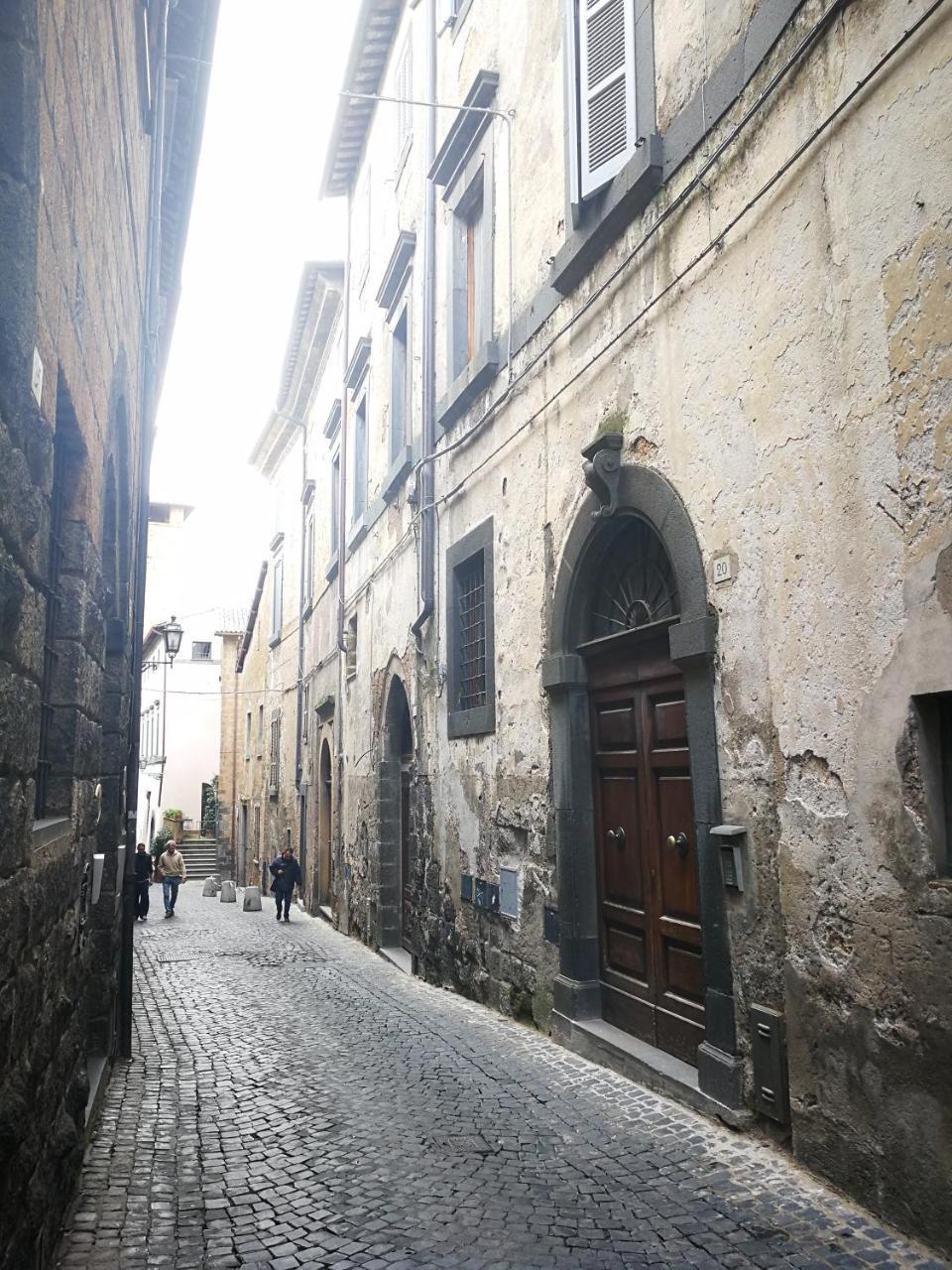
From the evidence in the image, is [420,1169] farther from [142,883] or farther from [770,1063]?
[142,883]

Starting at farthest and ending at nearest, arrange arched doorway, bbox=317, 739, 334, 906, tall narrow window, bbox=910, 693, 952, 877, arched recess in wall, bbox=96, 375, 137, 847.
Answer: arched doorway, bbox=317, 739, 334, 906
arched recess in wall, bbox=96, 375, 137, 847
tall narrow window, bbox=910, 693, 952, 877

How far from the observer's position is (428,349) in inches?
395

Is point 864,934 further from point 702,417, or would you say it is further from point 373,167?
point 373,167

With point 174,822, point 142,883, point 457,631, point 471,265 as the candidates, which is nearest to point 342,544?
point 471,265

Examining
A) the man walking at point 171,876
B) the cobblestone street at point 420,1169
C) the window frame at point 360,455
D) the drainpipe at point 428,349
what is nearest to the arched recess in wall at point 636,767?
the cobblestone street at point 420,1169

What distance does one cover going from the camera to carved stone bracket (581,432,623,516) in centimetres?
573

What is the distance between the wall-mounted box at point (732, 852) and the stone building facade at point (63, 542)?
2690mm

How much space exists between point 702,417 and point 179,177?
20.9 ft

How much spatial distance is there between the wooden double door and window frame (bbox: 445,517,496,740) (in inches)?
64.6

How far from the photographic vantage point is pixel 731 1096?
14.6ft

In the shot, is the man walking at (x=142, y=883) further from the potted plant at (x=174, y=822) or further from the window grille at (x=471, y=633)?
the potted plant at (x=174, y=822)

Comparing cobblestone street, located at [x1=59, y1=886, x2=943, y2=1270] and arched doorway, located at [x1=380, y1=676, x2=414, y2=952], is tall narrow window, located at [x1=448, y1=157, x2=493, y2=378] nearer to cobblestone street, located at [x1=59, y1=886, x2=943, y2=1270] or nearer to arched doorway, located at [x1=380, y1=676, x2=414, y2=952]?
arched doorway, located at [x1=380, y1=676, x2=414, y2=952]

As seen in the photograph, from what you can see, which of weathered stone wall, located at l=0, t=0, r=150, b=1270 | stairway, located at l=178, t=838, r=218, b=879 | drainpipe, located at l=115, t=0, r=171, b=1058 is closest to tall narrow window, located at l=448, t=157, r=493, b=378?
drainpipe, located at l=115, t=0, r=171, b=1058

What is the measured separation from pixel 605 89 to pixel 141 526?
487 cm
